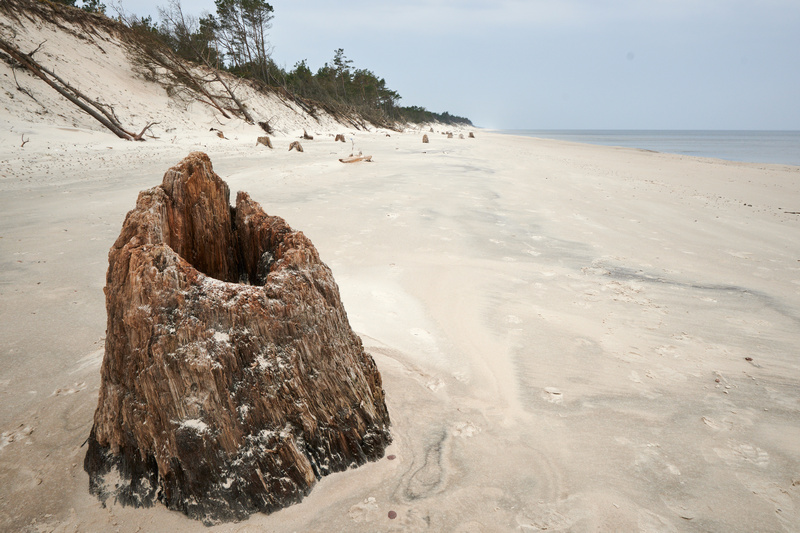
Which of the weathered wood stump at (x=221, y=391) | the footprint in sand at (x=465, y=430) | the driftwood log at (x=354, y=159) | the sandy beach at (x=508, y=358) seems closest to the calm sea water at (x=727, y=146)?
the driftwood log at (x=354, y=159)

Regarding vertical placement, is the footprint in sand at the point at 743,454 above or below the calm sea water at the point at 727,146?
below

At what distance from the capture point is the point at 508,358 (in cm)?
312

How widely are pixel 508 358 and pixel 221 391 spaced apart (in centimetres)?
207

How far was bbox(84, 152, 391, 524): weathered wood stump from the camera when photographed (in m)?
1.73

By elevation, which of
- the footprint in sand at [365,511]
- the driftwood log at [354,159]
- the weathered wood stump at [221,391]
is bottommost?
the footprint in sand at [365,511]

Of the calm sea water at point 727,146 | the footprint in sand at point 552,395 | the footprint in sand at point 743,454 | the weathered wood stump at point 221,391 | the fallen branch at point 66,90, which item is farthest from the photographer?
the calm sea water at point 727,146

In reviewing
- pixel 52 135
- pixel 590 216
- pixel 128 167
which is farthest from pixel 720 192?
pixel 52 135

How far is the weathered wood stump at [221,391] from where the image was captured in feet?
5.69

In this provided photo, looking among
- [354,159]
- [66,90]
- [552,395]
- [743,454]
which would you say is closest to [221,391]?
[552,395]

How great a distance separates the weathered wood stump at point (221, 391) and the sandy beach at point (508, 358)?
0.10 meters

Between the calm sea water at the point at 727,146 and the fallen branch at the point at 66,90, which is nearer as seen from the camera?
the fallen branch at the point at 66,90

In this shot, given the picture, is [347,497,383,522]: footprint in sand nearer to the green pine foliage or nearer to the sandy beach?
the sandy beach

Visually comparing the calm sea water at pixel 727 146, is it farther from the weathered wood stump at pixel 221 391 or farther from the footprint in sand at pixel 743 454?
the weathered wood stump at pixel 221 391

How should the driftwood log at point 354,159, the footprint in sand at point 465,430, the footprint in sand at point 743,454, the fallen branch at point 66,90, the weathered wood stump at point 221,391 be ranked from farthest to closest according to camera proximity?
the fallen branch at point 66,90 → the driftwood log at point 354,159 → the footprint in sand at point 465,430 → the footprint in sand at point 743,454 → the weathered wood stump at point 221,391
